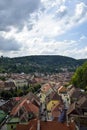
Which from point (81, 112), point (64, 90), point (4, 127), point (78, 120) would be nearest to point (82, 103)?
point (81, 112)

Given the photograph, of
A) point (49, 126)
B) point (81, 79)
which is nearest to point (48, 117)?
point (49, 126)

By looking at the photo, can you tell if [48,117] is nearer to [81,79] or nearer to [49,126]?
[49,126]

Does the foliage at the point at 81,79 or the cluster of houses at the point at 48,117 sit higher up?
the foliage at the point at 81,79

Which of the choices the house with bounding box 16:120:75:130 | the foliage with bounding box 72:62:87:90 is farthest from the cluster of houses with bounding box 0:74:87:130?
the foliage with bounding box 72:62:87:90

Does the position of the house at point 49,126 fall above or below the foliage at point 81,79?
below

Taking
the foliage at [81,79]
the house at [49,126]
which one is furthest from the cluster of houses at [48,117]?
the foliage at [81,79]

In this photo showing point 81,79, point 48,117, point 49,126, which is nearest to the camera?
point 49,126

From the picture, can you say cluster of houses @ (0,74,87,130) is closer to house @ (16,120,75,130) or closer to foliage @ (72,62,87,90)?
house @ (16,120,75,130)

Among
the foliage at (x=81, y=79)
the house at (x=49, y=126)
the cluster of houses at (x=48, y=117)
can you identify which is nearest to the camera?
the house at (x=49, y=126)

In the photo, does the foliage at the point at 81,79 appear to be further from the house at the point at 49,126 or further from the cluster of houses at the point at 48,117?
the house at the point at 49,126

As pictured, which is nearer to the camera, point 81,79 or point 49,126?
point 49,126

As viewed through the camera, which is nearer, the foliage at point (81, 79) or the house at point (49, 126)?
the house at point (49, 126)

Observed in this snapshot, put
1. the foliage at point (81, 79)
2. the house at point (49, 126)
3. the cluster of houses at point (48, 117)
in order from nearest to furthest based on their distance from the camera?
the house at point (49, 126)
the cluster of houses at point (48, 117)
the foliage at point (81, 79)

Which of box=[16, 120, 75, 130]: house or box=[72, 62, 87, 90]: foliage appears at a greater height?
box=[72, 62, 87, 90]: foliage
